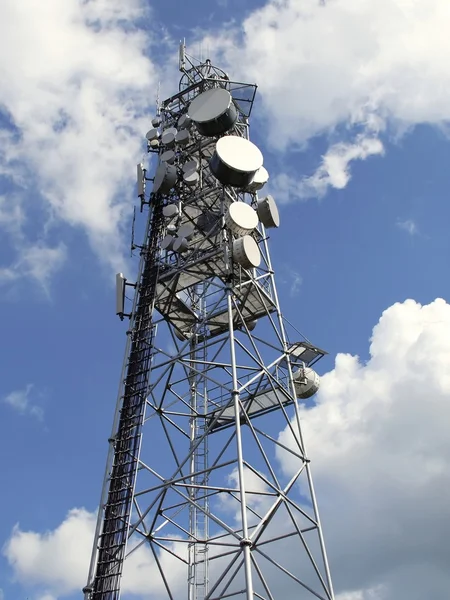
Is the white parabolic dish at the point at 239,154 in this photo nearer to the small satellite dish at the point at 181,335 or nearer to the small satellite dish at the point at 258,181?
the small satellite dish at the point at 258,181

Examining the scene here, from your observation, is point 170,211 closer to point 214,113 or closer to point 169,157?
point 169,157

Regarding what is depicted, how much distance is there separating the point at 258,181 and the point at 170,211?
4146 millimetres

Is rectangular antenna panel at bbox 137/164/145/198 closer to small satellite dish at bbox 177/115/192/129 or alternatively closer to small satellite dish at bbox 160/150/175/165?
small satellite dish at bbox 160/150/175/165

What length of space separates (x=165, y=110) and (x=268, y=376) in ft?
51.7

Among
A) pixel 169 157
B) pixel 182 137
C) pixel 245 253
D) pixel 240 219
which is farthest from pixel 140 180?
pixel 245 253

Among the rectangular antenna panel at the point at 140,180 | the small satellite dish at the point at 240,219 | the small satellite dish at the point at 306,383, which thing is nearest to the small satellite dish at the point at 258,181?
the small satellite dish at the point at 240,219

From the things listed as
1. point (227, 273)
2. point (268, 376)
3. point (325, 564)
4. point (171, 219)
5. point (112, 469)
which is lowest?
point (325, 564)

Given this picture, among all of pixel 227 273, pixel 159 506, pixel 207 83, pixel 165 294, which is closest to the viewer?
pixel 159 506

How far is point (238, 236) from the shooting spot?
25.3m

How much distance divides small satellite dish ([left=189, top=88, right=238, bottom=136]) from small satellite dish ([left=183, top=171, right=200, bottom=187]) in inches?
68.7

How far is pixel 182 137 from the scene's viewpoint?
96.8 ft

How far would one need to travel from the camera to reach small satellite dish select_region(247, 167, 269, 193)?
2856 centimetres

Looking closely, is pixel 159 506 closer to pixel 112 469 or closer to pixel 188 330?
pixel 112 469

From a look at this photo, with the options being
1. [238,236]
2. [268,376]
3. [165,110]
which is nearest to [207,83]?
[165,110]
